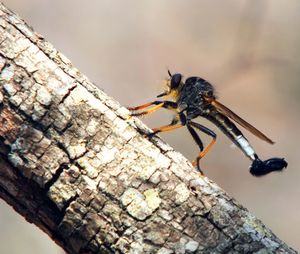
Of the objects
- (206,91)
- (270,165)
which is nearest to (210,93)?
(206,91)

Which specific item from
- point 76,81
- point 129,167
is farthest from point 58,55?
point 129,167

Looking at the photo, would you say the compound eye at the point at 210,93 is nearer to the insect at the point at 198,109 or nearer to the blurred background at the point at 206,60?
the insect at the point at 198,109

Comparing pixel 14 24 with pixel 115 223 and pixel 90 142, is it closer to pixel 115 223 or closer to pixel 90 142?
pixel 90 142

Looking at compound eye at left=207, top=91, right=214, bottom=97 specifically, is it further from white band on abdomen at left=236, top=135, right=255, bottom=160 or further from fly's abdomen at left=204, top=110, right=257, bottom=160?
white band on abdomen at left=236, top=135, right=255, bottom=160

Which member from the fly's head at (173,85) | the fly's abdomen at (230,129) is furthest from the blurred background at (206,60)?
the fly's head at (173,85)

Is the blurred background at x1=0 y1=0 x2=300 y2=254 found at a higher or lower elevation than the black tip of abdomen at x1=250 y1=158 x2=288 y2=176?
higher

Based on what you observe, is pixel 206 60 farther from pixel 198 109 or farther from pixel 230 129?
pixel 198 109

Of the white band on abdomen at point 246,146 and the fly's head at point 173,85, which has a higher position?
the white band on abdomen at point 246,146

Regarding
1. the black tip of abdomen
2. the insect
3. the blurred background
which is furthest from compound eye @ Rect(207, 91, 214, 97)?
the blurred background
